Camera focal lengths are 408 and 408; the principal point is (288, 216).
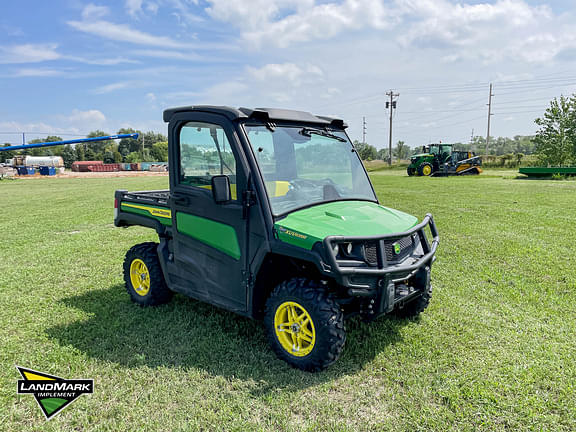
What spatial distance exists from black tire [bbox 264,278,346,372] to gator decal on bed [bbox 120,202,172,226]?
5.54ft

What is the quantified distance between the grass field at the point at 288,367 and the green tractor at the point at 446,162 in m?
27.1

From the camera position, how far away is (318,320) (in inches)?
126

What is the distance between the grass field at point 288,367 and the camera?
2.85 metres

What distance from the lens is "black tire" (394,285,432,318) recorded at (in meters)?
4.24

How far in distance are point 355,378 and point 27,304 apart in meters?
4.10

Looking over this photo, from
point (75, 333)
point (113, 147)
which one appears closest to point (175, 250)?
point (75, 333)

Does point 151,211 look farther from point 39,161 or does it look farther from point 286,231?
point 39,161

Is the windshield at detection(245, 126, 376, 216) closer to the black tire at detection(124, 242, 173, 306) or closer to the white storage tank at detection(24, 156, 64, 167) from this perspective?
the black tire at detection(124, 242, 173, 306)

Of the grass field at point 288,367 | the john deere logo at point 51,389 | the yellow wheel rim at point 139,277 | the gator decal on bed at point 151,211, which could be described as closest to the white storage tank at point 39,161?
the grass field at point 288,367

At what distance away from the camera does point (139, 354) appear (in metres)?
3.69

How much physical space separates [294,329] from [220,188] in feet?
4.38

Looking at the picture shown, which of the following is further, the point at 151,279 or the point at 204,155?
the point at 151,279

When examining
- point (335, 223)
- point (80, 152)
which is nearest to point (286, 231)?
point (335, 223)

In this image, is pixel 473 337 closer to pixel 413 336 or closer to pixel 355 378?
pixel 413 336
